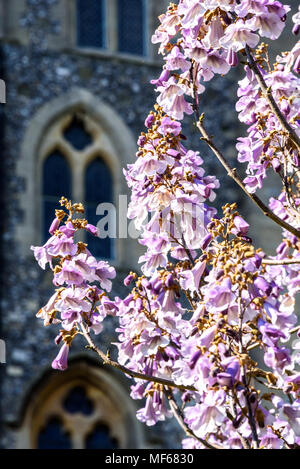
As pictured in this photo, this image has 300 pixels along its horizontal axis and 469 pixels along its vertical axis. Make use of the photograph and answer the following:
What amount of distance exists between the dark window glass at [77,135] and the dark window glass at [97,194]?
236 millimetres

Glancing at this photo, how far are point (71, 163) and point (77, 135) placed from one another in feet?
1.27

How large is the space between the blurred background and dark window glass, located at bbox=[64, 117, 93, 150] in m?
0.01

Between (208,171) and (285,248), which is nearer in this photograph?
(285,248)

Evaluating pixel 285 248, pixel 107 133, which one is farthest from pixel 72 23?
pixel 285 248

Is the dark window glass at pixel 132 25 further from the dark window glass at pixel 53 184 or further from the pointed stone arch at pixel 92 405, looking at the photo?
the pointed stone arch at pixel 92 405

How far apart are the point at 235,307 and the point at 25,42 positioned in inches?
403

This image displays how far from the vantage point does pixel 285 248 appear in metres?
7.00

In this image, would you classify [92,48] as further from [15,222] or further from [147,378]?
[147,378]

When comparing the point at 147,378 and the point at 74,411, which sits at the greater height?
the point at 74,411

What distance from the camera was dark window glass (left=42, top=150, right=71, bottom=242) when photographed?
15.2 meters

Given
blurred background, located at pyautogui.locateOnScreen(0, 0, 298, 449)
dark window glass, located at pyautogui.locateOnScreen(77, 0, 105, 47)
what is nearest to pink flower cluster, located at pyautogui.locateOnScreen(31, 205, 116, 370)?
blurred background, located at pyautogui.locateOnScreen(0, 0, 298, 449)

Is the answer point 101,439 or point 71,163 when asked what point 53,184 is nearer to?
point 71,163
